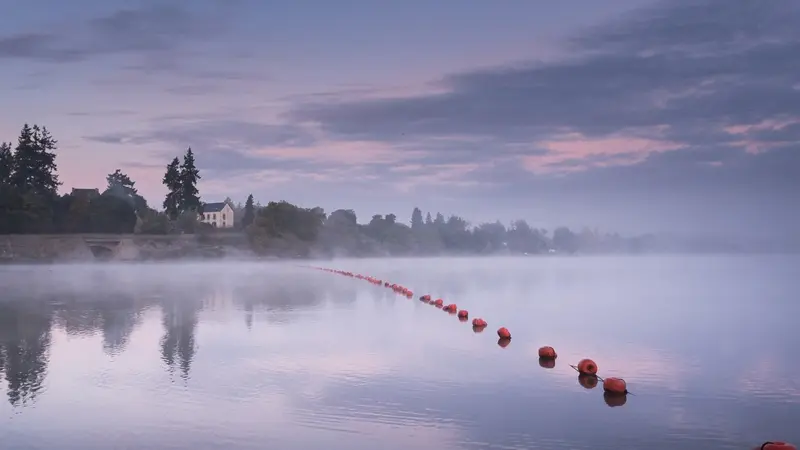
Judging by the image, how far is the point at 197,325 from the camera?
34.7m

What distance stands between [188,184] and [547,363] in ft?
439

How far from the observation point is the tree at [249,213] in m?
169

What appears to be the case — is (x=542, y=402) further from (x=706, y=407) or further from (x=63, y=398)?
(x=63, y=398)

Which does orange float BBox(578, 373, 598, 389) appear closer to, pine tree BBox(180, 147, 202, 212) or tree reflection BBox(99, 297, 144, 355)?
tree reflection BBox(99, 297, 144, 355)

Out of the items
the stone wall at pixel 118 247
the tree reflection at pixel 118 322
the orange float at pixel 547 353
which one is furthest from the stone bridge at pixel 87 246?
the orange float at pixel 547 353

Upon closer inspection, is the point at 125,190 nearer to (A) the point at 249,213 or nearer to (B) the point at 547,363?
(A) the point at 249,213

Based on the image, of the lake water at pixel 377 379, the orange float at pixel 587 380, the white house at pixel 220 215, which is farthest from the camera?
the white house at pixel 220 215

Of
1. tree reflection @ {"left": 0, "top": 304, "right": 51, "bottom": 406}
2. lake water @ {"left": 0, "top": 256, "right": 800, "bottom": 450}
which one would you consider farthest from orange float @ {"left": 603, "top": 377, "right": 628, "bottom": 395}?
tree reflection @ {"left": 0, "top": 304, "right": 51, "bottom": 406}

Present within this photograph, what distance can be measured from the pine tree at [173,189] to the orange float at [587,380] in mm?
135231

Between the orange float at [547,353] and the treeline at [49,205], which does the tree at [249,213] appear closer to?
the treeline at [49,205]

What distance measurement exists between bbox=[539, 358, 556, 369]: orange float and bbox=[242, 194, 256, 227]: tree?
144 metres

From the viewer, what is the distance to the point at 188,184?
5960 inches

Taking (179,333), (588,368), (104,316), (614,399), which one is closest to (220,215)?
(104,316)

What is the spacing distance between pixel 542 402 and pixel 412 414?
12.1 feet
